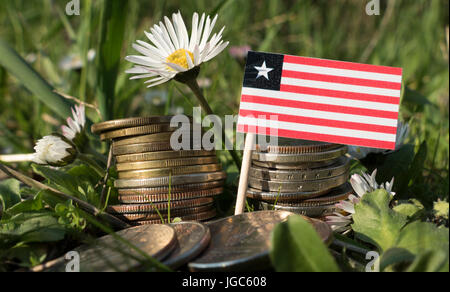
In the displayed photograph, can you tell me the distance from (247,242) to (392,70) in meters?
0.63

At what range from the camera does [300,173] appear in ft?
3.87

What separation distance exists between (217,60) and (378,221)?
2.47 meters

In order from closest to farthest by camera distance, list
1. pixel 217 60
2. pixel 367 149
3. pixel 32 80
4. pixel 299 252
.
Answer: pixel 299 252, pixel 367 149, pixel 32 80, pixel 217 60

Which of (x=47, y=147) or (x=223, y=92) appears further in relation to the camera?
(x=223, y=92)

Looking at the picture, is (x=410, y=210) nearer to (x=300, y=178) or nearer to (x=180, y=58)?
(x=300, y=178)

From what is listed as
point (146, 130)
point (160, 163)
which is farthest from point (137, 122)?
point (160, 163)

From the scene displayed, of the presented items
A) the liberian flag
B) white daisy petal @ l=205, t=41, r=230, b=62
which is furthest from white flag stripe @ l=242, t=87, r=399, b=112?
white daisy petal @ l=205, t=41, r=230, b=62

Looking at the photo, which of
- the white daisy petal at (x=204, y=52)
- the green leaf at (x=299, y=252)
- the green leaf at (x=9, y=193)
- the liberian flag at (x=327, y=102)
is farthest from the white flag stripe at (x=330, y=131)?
the green leaf at (x=9, y=193)

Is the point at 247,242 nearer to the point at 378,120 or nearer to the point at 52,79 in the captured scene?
the point at 378,120

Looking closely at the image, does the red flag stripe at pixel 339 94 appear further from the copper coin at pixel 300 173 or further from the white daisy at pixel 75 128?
the white daisy at pixel 75 128

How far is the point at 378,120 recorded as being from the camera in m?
1.17

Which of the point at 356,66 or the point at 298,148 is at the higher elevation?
the point at 356,66

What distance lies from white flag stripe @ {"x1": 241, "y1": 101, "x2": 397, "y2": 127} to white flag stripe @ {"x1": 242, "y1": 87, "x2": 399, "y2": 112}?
28 millimetres
